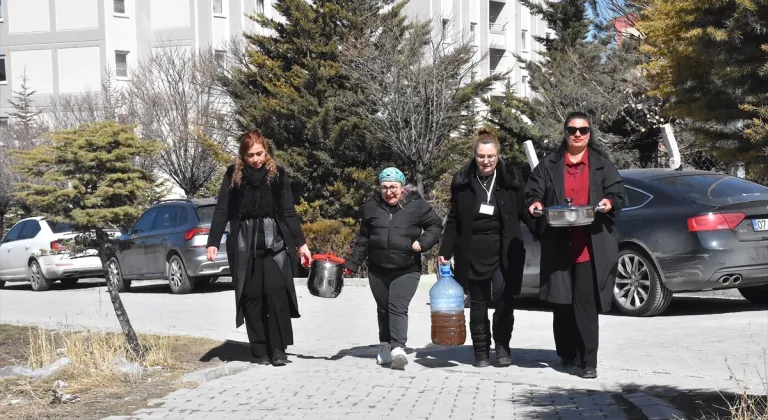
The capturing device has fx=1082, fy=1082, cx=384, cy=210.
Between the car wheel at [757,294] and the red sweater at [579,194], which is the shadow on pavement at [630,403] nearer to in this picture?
the red sweater at [579,194]

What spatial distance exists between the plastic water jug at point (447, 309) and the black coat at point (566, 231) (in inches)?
33.2

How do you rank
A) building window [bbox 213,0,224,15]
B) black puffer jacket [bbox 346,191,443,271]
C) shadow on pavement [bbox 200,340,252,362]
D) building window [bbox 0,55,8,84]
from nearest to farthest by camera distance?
1. black puffer jacket [bbox 346,191,443,271]
2. shadow on pavement [bbox 200,340,252,362]
3. building window [bbox 213,0,224,15]
4. building window [bbox 0,55,8,84]

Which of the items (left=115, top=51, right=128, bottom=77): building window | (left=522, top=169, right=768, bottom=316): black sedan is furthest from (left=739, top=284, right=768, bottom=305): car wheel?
(left=115, top=51, right=128, bottom=77): building window

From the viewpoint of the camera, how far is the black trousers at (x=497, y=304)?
890cm

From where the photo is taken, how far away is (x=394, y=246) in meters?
9.30

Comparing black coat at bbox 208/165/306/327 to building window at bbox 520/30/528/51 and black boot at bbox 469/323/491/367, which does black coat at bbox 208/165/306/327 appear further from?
building window at bbox 520/30/528/51

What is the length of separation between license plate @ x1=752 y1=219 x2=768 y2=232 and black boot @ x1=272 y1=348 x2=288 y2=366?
5172 millimetres

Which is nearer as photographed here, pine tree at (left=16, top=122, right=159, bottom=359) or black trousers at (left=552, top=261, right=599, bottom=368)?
black trousers at (left=552, top=261, right=599, bottom=368)

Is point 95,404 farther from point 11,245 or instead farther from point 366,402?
point 11,245

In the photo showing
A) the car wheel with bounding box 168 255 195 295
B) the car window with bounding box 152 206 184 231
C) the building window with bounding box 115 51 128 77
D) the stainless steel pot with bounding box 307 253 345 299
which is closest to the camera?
the stainless steel pot with bounding box 307 253 345 299

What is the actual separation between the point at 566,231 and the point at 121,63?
46182 millimetres

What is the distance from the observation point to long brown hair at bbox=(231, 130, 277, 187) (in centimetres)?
934

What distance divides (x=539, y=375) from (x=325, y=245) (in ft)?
40.5

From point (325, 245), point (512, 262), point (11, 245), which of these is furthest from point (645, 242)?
point (11, 245)
